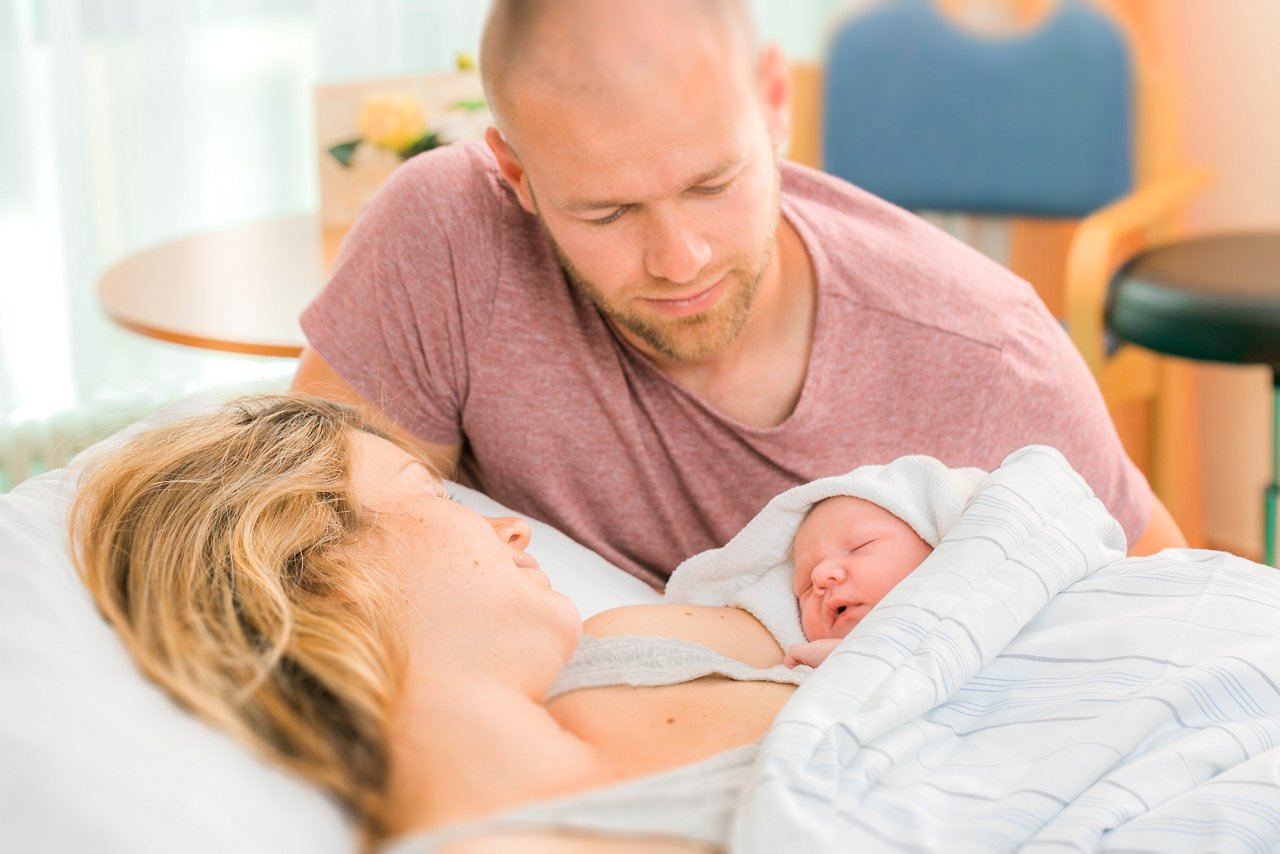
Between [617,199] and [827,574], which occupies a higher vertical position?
[617,199]

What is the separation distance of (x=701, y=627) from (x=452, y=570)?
27cm

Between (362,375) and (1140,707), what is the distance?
3.16ft

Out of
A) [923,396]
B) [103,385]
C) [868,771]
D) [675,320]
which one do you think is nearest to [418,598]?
[868,771]

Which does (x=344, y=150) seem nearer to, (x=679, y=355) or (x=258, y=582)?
(x=679, y=355)

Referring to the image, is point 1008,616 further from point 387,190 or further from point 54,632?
point 387,190

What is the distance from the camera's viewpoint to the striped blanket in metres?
0.87

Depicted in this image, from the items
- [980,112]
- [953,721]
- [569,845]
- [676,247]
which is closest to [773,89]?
[676,247]

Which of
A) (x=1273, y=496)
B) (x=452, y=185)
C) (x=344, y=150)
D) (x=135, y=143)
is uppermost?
(x=452, y=185)

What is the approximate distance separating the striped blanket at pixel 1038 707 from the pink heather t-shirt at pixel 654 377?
0.31m

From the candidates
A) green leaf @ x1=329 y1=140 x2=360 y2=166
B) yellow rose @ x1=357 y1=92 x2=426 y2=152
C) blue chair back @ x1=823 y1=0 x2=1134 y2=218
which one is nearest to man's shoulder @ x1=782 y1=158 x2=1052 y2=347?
yellow rose @ x1=357 y1=92 x2=426 y2=152

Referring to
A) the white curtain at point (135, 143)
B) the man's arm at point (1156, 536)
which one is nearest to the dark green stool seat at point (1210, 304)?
the man's arm at point (1156, 536)

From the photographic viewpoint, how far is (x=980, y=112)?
304 centimetres

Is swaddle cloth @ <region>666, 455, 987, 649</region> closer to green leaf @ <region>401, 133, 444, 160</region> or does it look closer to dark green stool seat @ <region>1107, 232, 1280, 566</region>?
dark green stool seat @ <region>1107, 232, 1280, 566</region>

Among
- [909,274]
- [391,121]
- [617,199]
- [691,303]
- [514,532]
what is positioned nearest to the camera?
[514,532]
